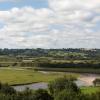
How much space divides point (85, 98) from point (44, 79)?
8628 centimetres

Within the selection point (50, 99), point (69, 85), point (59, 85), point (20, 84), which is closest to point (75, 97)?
point (50, 99)

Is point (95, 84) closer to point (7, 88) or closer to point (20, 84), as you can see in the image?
point (20, 84)

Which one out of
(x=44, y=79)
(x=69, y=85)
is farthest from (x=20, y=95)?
(x=44, y=79)

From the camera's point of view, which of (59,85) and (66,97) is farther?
(59,85)

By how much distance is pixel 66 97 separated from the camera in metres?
67.4

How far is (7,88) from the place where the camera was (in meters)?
80.4

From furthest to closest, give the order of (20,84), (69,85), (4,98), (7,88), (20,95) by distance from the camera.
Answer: (20,84) → (69,85) → (7,88) → (20,95) → (4,98)

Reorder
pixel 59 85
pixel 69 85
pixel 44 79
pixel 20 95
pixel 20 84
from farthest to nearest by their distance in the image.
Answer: pixel 44 79 → pixel 20 84 → pixel 59 85 → pixel 69 85 → pixel 20 95

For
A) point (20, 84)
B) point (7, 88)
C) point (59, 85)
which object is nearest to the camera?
point (7, 88)

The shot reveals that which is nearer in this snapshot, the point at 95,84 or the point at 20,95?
the point at 20,95

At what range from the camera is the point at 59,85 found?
306ft

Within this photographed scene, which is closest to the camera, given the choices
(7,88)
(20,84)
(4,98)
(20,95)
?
(4,98)

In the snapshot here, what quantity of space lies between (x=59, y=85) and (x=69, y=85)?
669 centimetres

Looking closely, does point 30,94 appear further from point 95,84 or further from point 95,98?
point 95,84
